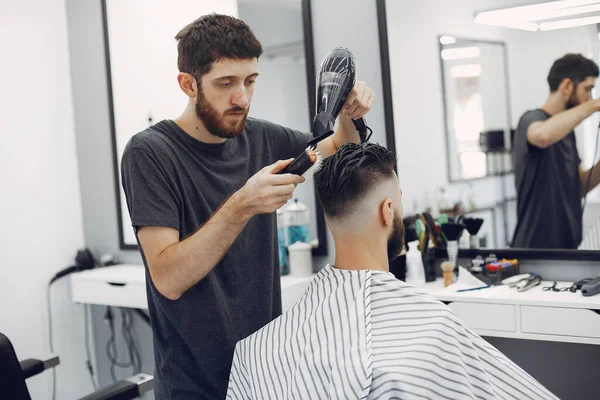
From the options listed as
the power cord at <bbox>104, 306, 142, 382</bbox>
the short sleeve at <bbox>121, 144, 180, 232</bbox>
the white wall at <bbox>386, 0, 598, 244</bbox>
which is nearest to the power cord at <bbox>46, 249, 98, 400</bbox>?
the power cord at <bbox>104, 306, 142, 382</bbox>

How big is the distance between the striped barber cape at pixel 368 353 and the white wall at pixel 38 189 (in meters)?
2.13

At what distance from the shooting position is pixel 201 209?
161cm

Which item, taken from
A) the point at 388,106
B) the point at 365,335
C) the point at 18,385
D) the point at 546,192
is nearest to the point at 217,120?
Answer: the point at 365,335

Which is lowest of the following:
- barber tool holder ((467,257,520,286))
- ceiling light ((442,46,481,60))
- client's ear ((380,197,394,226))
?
barber tool holder ((467,257,520,286))

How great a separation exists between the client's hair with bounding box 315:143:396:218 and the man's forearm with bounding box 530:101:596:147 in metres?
1.04

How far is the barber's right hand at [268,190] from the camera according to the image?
1.32 metres

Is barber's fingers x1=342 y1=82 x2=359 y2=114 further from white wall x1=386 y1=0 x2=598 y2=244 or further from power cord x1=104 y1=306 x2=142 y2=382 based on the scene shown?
power cord x1=104 y1=306 x2=142 y2=382

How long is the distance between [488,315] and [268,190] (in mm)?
1155

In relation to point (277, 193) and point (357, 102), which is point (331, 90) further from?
point (277, 193)

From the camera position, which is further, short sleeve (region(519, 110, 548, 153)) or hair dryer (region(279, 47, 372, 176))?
short sleeve (region(519, 110, 548, 153))

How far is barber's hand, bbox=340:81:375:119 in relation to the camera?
5.24 ft

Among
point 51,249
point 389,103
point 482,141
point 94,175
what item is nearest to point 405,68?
point 389,103

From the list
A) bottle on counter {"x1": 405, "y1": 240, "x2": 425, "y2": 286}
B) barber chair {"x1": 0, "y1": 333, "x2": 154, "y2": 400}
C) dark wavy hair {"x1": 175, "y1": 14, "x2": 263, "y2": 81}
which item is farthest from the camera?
bottle on counter {"x1": 405, "y1": 240, "x2": 425, "y2": 286}

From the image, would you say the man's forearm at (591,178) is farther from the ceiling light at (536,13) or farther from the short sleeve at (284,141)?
the short sleeve at (284,141)
